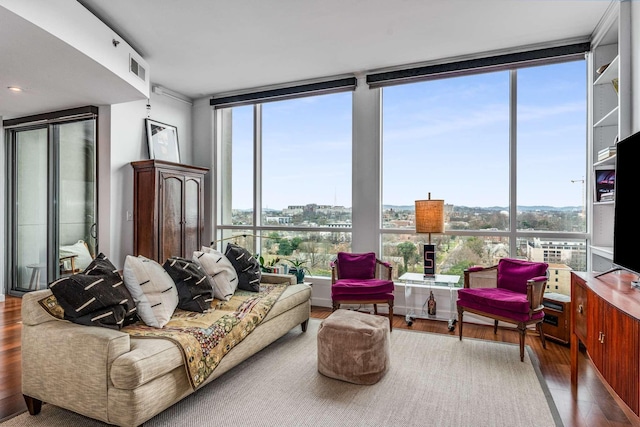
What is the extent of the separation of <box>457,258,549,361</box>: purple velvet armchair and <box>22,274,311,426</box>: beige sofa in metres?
2.45

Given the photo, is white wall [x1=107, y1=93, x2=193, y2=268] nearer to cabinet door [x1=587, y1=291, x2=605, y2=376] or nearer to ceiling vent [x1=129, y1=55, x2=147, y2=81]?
ceiling vent [x1=129, y1=55, x2=147, y2=81]

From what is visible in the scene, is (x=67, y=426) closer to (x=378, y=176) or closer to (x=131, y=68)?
(x=131, y=68)

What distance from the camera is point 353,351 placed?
8.71ft

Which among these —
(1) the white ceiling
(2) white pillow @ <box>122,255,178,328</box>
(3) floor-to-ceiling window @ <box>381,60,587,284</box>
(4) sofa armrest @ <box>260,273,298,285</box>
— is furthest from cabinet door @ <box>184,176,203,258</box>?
(3) floor-to-ceiling window @ <box>381,60,587,284</box>

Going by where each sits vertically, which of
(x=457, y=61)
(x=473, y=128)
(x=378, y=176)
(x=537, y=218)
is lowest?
(x=537, y=218)

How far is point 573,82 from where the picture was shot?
3.85 meters

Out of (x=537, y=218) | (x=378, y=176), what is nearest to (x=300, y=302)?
(x=378, y=176)

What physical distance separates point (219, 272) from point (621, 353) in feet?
8.89

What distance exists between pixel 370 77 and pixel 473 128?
1.32 metres

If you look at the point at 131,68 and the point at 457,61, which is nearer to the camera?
the point at 131,68

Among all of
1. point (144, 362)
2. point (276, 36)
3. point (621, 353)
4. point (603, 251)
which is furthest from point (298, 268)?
point (621, 353)

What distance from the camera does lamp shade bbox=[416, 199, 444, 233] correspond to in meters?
3.95

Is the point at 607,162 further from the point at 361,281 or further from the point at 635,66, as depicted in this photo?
the point at 361,281

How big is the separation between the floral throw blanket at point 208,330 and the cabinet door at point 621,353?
2.12 meters
